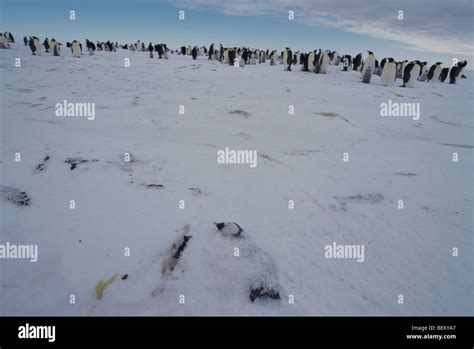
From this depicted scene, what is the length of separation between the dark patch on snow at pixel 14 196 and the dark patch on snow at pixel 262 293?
2.51m

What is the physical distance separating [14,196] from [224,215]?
7.46 ft

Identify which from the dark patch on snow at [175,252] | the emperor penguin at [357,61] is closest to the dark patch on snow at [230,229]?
the dark patch on snow at [175,252]

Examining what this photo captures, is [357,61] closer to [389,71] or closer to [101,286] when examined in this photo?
[389,71]

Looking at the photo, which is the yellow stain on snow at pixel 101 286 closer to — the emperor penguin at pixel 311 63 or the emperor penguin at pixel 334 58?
the emperor penguin at pixel 311 63

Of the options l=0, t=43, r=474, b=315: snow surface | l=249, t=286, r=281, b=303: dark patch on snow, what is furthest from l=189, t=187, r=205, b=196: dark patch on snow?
l=249, t=286, r=281, b=303: dark patch on snow

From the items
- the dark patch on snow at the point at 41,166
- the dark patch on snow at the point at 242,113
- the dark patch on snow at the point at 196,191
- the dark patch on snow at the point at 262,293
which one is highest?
the dark patch on snow at the point at 242,113

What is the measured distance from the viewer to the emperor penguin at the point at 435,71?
1853 centimetres

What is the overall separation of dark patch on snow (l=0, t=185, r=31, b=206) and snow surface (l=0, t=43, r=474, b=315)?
0.08m

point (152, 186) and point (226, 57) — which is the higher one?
point (226, 57)

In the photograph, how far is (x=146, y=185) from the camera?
3.42 meters

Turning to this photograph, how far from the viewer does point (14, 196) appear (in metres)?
3.15

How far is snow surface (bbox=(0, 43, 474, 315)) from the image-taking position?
2295 mm

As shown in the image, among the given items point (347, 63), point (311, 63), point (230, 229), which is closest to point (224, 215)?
point (230, 229)
